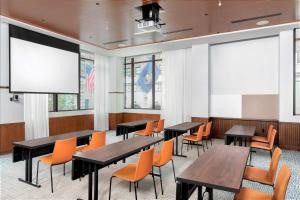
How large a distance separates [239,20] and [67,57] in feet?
16.3

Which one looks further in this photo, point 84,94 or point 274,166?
point 84,94

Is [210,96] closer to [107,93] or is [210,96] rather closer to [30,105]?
[107,93]

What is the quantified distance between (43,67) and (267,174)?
575cm

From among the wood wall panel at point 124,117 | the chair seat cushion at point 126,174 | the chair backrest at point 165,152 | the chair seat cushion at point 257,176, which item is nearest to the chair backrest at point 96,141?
the chair seat cushion at point 126,174

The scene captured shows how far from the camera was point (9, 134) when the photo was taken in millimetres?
5293

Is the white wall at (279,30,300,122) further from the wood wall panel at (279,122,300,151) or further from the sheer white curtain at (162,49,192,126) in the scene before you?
the sheer white curtain at (162,49,192,126)

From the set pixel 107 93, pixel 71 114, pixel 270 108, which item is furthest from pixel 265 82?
pixel 71 114

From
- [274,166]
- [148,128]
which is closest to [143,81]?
[148,128]

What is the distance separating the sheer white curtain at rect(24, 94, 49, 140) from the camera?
577cm

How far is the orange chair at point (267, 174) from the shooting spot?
8.09 ft

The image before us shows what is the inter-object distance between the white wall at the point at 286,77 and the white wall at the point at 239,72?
444mm

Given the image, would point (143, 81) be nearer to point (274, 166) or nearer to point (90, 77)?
point (90, 77)

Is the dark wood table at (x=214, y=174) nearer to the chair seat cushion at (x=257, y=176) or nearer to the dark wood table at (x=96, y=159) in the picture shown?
the chair seat cushion at (x=257, y=176)

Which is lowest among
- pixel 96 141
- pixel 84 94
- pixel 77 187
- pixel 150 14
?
pixel 77 187
